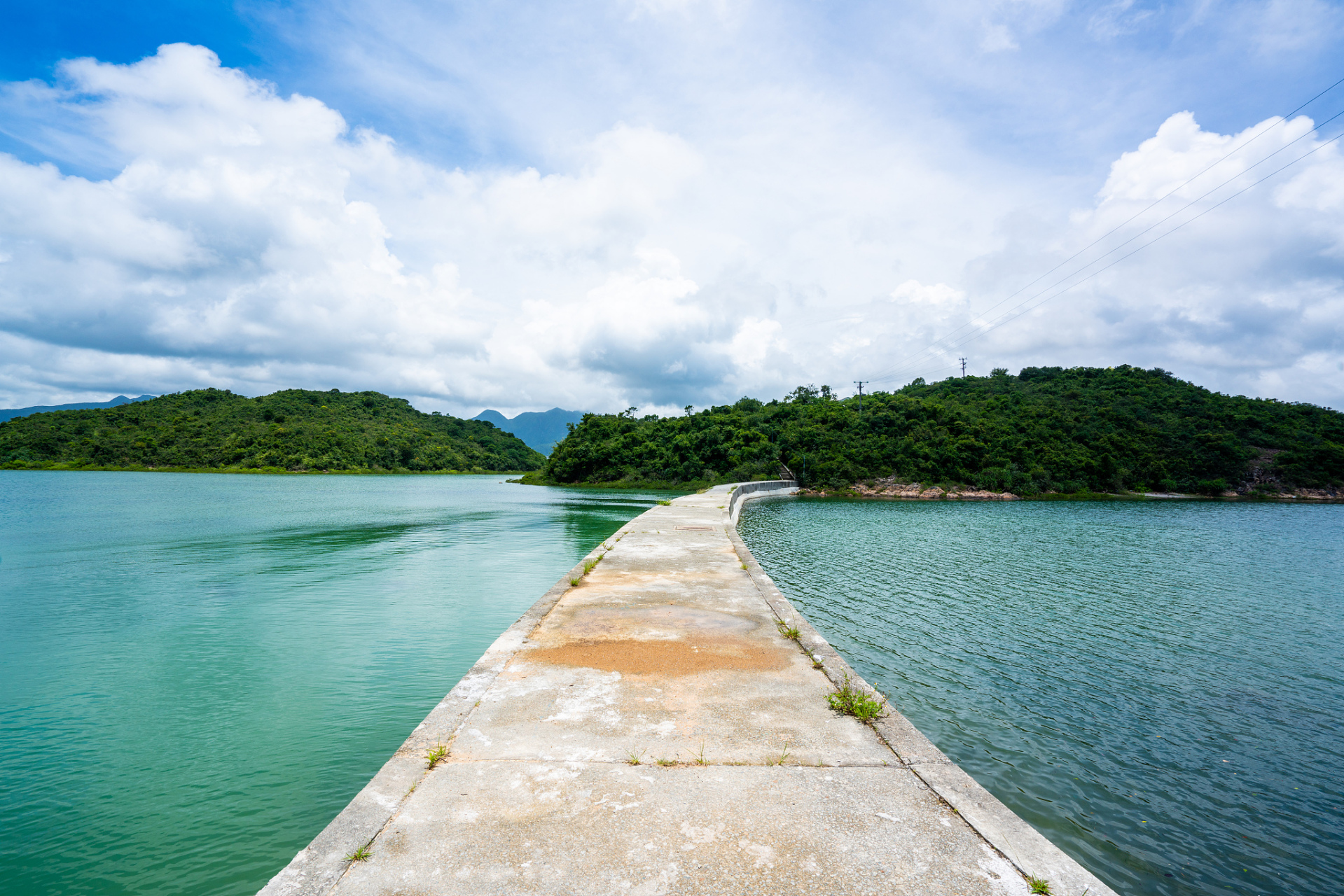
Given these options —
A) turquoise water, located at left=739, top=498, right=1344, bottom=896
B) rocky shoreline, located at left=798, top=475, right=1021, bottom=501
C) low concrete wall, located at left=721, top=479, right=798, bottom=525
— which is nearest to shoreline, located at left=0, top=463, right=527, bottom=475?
low concrete wall, located at left=721, top=479, right=798, bottom=525

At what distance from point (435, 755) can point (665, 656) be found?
8.20 ft

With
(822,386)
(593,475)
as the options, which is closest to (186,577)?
(593,475)

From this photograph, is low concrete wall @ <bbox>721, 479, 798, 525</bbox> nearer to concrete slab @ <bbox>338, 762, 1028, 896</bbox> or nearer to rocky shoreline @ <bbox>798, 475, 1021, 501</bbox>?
rocky shoreline @ <bbox>798, 475, 1021, 501</bbox>

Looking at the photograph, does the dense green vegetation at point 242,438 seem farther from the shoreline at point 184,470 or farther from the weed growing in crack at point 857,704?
the weed growing in crack at point 857,704

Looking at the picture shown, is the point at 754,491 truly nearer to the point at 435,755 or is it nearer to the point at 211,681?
the point at 211,681

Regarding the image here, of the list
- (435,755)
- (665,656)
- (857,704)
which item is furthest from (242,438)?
(857,704)

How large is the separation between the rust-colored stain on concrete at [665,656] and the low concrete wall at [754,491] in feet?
65.8

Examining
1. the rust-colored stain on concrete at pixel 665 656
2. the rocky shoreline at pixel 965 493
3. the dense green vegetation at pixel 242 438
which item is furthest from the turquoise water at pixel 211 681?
the dense green vegetation at pixel 242 438

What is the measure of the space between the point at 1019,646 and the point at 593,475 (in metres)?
58.4

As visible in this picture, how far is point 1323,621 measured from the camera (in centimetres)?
1043

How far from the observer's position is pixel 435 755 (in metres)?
3.76

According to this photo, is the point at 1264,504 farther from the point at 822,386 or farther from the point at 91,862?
the point at 91,862

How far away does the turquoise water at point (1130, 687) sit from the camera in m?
4.40

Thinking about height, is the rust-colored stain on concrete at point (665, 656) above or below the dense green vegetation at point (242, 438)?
below
